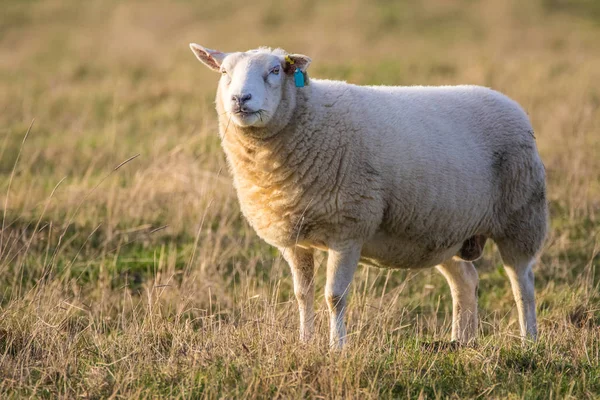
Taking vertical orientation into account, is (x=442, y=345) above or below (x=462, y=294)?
above

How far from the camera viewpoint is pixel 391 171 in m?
4.95

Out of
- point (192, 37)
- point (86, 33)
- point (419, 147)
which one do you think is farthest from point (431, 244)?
point (86, 33)

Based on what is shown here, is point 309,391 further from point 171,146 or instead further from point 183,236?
point 171,146

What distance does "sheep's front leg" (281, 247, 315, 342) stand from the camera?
16.8 ft

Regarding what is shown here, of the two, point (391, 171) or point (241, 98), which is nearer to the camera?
point (241, 98)

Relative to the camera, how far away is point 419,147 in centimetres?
511

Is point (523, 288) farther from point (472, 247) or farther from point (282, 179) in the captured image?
point (282, 179)

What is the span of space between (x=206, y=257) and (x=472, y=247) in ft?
6.47

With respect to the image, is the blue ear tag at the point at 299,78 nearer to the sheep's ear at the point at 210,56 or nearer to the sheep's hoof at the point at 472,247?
the sheep's ear at the point at 210,56

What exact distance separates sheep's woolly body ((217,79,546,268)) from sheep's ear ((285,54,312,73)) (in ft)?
0.38

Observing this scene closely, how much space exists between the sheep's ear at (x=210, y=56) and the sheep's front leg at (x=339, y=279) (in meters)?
1.27

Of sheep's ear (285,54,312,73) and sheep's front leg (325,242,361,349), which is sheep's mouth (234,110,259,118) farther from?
sheep's front leg (325,242,361,349)

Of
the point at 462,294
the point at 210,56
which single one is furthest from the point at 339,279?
the point at 210,56

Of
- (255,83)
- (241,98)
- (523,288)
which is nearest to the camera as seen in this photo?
(241,98)
